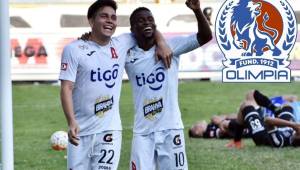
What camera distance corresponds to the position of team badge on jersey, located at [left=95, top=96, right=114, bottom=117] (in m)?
5.37

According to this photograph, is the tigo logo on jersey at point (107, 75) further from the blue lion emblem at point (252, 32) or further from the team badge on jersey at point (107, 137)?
the blue lion emblem at point (252, 32)

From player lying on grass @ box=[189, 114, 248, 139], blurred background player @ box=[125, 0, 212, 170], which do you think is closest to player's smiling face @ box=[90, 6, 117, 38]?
blurred background player @ box=[125, 0, 212, 170]

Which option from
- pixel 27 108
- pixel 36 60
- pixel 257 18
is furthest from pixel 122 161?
pixel 36 60

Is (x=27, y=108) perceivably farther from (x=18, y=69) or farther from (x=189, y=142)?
(x=189, y=142)

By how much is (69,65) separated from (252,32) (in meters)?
4.08

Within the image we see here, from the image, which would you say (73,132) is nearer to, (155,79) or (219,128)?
(155,79)

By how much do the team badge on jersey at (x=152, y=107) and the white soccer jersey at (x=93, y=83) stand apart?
0.28 meters

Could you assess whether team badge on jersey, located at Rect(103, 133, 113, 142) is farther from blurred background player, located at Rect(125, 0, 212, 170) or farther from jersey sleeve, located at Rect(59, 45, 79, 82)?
jersey sleeve, located at Rect(59, 45, 79, 82)

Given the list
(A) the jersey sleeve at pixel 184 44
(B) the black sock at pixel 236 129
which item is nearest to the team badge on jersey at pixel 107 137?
(A) the jersey sleeve at pixel 184 44

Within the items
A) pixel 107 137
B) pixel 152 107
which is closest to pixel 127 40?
pixel 152 107

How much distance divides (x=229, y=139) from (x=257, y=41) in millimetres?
1555

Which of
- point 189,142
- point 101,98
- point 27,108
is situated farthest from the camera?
point 27,108

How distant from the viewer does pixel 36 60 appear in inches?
651

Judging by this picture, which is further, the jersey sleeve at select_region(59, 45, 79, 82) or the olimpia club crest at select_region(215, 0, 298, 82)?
the olimpia club crest at select_region(215, 0, 298, 82)
